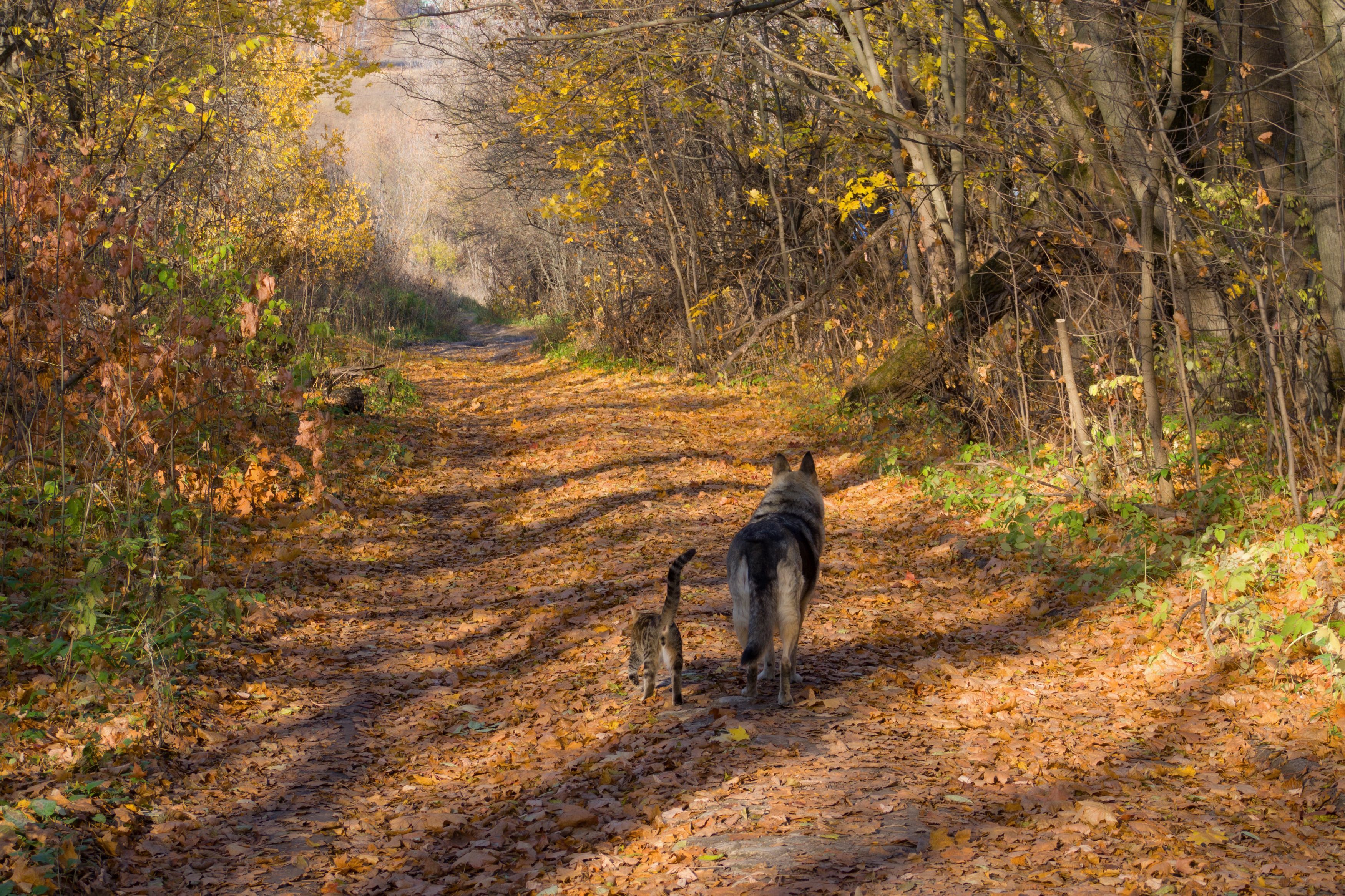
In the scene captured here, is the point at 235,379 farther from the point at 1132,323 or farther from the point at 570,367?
the point at 570,367

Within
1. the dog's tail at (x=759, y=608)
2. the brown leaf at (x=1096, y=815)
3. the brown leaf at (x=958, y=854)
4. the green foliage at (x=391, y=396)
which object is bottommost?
the brown leaf at (x=1096, y=815)

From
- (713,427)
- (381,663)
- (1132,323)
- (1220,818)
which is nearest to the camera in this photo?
(1220,818)

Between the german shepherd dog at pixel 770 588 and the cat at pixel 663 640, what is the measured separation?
0.36 meters

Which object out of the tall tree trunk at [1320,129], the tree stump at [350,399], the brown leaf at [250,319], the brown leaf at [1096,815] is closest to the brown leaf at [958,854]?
the brown leaf at [1096,815]

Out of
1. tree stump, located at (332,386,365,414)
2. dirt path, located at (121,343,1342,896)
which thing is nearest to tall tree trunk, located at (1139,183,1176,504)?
dirt path, located at (121,343,1342,896)

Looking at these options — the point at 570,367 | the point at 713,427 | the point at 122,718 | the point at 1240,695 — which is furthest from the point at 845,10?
the point at 570,367

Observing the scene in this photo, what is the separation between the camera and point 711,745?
528 cm

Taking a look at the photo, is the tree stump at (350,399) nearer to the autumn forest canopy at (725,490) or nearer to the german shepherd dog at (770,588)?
the autumn forest canopy at (725,490)

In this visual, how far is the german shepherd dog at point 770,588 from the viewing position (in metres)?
5.46

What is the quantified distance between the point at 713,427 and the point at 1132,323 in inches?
299

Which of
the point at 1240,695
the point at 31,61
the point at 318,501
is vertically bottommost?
the point at 1240,695

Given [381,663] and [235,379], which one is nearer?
[381,663]

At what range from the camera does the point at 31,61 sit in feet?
33.3

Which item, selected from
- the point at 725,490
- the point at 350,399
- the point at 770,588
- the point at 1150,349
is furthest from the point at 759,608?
the point at 350,399
